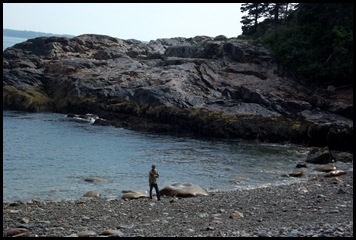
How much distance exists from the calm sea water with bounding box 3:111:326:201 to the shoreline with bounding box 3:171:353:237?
3578 mm

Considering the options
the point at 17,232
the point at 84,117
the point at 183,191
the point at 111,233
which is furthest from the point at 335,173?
the point at 84,117

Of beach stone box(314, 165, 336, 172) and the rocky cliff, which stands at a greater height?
the rocky cliff

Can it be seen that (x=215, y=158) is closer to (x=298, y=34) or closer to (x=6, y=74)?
(x=298, y=34)

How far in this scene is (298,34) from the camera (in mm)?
60219

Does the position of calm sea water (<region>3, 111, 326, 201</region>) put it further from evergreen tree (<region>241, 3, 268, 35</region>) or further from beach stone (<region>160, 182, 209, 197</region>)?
evergreen tree (<region>241, 3, 268, 35</region>)

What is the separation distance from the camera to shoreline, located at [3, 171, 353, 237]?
13.8m

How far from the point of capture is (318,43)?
58312 millimetres

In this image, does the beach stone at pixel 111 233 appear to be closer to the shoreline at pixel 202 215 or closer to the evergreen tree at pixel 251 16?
the shoreline at pixel 202 215

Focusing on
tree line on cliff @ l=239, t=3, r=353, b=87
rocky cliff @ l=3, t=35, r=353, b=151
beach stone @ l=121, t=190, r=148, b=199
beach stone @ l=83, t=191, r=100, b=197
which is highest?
tree line on cliff @ l=239, t=3, r=353, b=87

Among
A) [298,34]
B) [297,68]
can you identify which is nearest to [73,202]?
[297,68]

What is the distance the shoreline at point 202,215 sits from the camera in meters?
13.8

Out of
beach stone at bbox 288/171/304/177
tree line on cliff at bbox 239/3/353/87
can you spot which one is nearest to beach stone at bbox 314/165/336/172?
beach stone at bbox 288/171/304/177

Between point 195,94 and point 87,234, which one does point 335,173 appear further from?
point 195,94

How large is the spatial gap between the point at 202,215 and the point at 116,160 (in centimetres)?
1702
